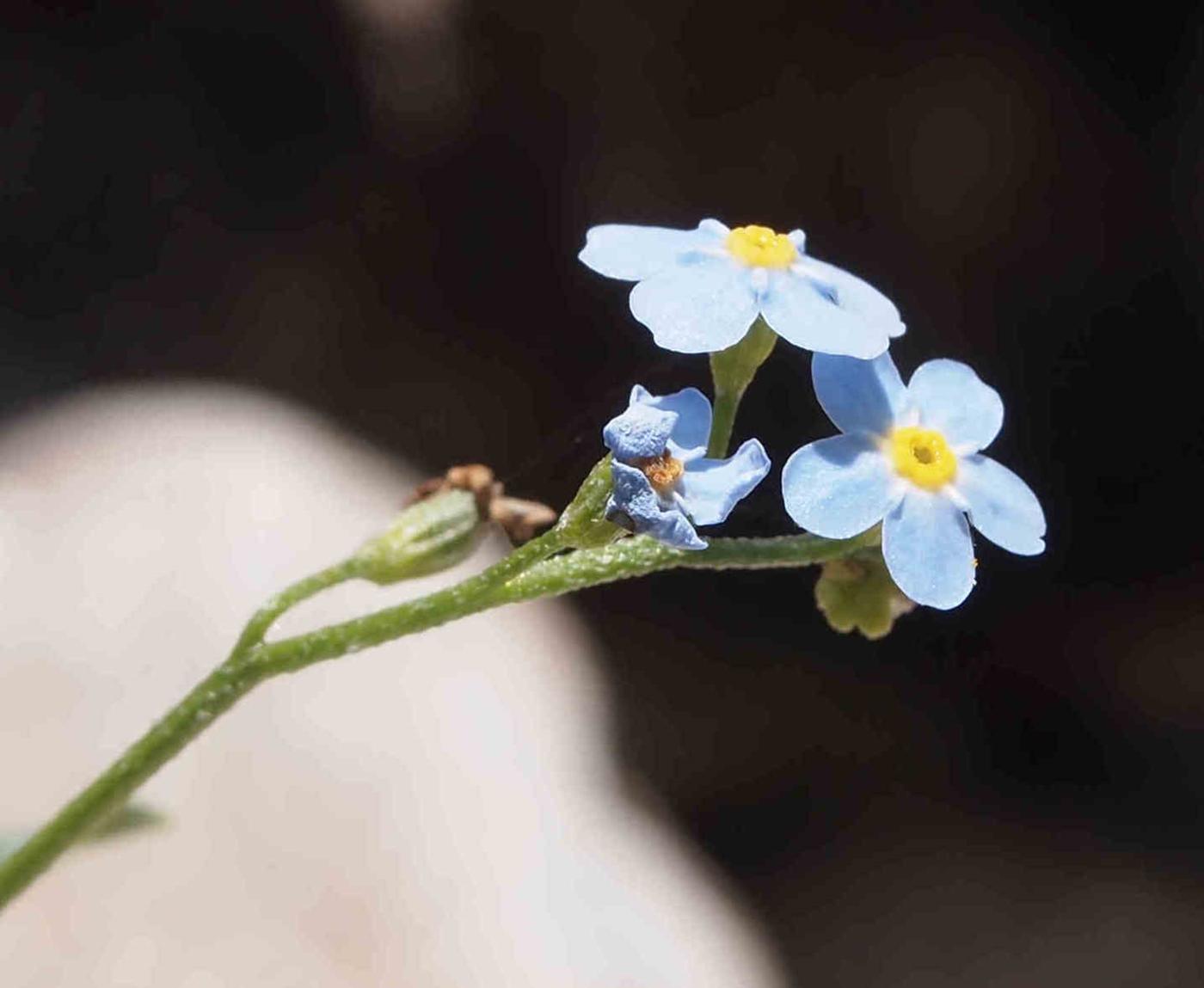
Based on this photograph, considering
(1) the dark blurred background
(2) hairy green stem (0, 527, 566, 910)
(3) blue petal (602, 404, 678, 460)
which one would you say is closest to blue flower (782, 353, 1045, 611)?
(3) blue petal (602, 404, 678, 460)

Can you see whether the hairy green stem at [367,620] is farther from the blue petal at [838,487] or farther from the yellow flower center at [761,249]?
the yellow flower center at [761,249]

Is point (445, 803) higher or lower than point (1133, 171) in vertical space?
lower

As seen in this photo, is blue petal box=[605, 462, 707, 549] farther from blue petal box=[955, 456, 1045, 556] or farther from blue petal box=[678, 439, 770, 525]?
blue petal box=[955, 456, 1045, 556]

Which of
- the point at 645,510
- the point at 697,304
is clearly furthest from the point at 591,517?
the point at 697,304

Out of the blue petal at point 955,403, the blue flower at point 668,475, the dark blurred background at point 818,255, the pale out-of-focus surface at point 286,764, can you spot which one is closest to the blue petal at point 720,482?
the blue flower at point 668,475

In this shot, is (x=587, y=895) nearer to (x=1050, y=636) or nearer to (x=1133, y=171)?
(x=1050, y=636)

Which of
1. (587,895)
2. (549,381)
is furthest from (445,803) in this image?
(549,381)
